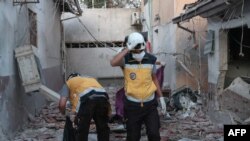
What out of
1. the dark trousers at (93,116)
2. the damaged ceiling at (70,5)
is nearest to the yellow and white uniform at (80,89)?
the dark trousers at (93,116)

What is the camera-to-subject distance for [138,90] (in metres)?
5.51

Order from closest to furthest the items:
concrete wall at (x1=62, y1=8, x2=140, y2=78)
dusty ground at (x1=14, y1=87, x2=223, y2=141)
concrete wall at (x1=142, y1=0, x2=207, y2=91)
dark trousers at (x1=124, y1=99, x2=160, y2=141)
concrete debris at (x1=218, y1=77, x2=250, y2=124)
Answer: dark trousers at (x1=124, y1=99, x2=160, y2=141), dusty ground at (x1=14, y1=87, x2=223, y2=141), concrete debris at (x1=218, y1=77, x2=250, y2=124), concrete wall at (x1=142, y1=0, x2=207, y2=91), concrete wall at (x1=62, y1=8, x2=140, y2=78)

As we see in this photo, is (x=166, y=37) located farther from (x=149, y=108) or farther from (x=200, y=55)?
(x=149, y=108)

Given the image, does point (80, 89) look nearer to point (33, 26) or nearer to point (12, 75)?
point (12, 75)

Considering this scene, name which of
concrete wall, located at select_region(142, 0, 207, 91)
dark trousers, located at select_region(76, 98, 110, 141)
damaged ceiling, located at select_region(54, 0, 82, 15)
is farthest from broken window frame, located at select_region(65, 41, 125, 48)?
dark trousers, located at select_region(76, 98, 110, 141)

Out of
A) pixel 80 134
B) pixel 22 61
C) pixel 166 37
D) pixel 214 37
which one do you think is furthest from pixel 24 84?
pixel 166 37

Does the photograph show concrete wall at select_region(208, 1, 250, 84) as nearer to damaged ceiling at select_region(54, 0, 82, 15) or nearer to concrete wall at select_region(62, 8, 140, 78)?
damaged ceiling at select_region(54, 0, 82, 15)

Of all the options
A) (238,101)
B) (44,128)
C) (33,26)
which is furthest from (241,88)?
(33,26)

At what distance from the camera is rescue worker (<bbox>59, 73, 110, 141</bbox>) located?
19.2 ft

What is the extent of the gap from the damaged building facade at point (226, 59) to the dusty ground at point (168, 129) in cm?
41

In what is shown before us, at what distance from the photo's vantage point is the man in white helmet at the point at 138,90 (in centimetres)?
548

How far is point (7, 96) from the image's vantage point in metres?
7.80

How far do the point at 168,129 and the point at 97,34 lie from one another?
12.9 m

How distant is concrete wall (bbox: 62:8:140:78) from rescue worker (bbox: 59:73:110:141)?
15.2 m
